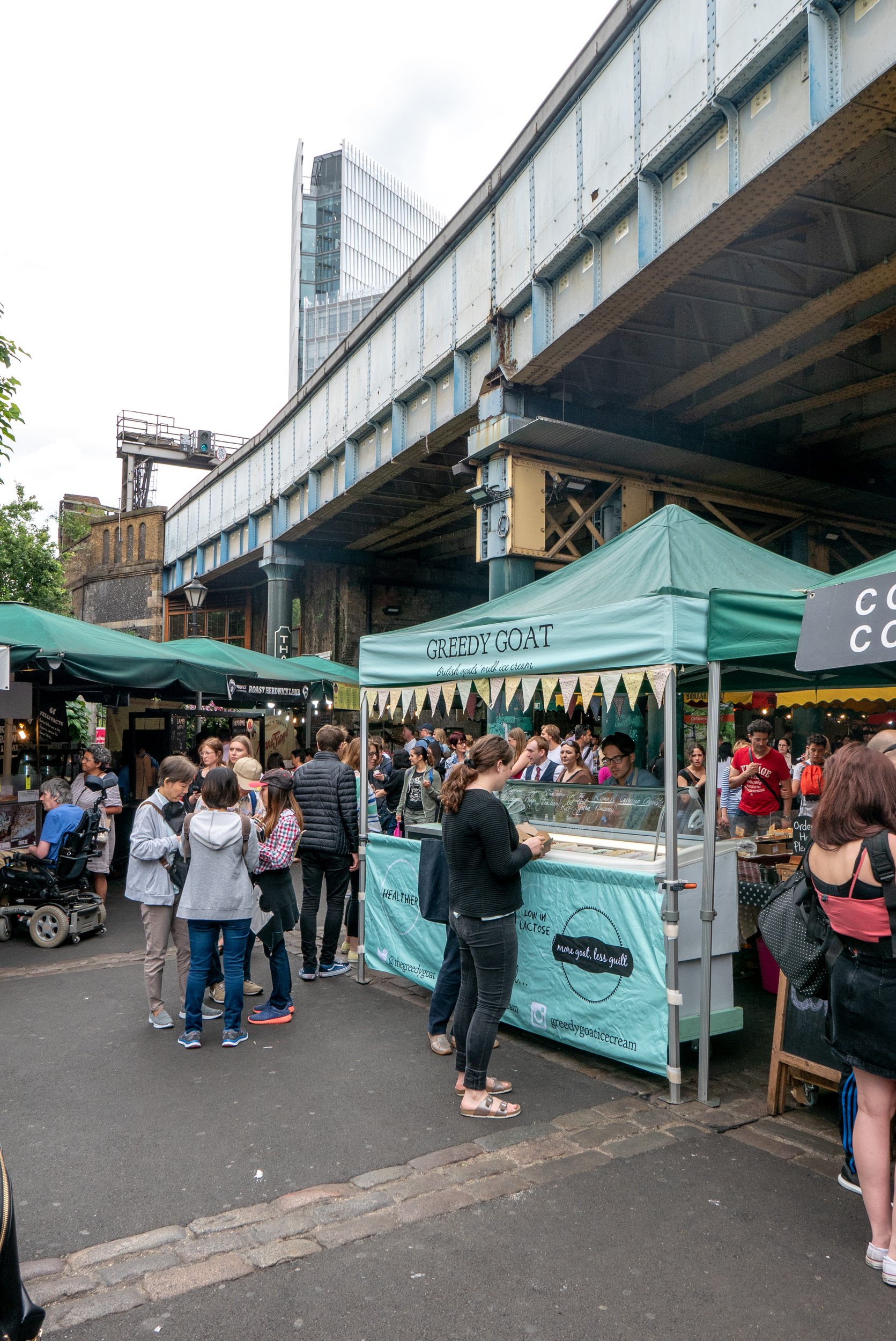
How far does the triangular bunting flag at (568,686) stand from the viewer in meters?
5.33

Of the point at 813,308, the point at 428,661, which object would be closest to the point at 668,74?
the point at 813,308

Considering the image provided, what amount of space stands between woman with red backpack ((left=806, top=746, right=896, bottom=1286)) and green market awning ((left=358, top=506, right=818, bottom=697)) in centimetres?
156

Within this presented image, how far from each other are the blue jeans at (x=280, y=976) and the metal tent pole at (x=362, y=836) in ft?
3.07

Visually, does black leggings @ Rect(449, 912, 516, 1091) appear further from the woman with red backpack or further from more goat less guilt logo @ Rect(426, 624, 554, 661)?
more goat less guilt logo @ Rect(426, 624, 554, 661)

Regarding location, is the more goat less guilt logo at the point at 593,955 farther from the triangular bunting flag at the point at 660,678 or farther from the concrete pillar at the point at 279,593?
the concrete pillar at the point at 279,593

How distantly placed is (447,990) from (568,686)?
194 centimetres

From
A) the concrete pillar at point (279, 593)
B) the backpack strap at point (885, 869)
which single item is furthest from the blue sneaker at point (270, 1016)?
the concrete pillar at point (279, 593)

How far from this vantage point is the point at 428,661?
6328 mm

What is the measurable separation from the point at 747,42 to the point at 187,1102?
1004 centimetres

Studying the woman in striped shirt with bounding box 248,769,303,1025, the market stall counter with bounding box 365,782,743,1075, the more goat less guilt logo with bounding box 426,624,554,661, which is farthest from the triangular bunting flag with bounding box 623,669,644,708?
the woman in striped shirt with bounding box 248,769,303,1025

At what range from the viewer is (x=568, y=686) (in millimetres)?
5398

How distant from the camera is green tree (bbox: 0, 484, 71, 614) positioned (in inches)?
898

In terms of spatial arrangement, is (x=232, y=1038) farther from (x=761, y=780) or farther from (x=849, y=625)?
(x=761, y=780)

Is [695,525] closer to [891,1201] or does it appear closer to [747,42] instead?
[891,1201]
